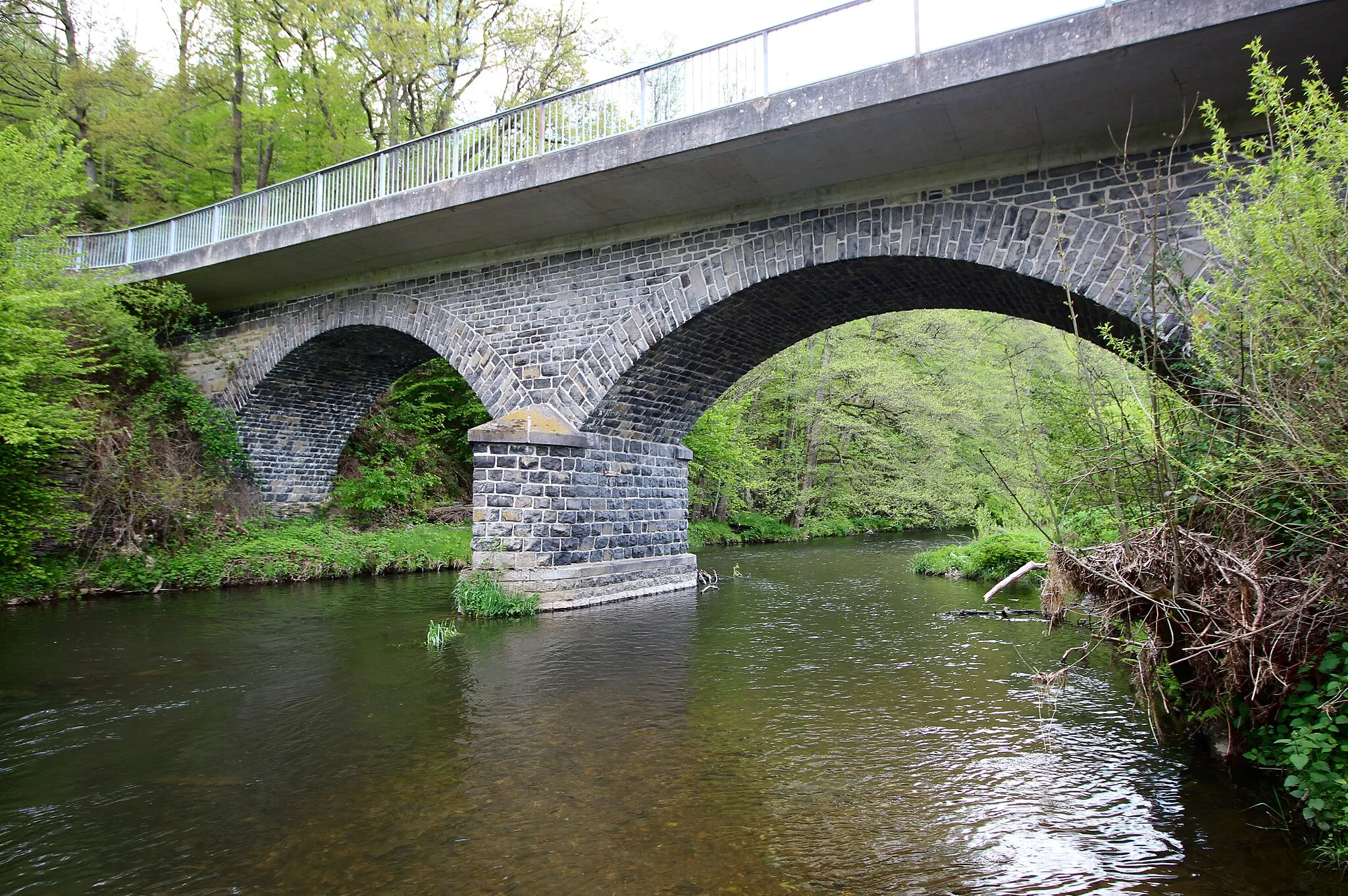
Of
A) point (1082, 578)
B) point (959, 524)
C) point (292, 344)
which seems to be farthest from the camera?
point (959, 524)

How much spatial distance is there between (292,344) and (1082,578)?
39.3 ft

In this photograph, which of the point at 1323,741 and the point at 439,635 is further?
the point at 439,635

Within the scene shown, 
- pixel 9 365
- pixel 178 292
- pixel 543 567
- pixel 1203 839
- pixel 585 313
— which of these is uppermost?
pixel 178 292

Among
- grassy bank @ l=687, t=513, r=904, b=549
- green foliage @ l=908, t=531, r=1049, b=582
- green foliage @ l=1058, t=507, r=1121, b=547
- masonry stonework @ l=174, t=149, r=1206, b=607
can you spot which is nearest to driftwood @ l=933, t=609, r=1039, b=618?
green foliage @ l=1058, t=507, r=1121, b=547

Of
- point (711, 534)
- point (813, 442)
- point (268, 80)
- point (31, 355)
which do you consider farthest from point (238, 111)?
point (813, 442)

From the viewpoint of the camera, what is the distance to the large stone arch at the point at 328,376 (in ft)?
35.8

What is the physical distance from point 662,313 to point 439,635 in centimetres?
416

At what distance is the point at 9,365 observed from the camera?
880 cm

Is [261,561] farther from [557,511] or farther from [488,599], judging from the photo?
[557,511]

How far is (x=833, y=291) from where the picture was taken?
365 inches

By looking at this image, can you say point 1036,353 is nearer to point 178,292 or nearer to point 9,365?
point 178,292

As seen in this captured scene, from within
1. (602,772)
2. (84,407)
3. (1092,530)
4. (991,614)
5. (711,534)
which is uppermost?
(84,407)

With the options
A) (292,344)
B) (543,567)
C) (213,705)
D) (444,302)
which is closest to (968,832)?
(213,705)

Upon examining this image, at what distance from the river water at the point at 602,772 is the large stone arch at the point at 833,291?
10.1 feet
